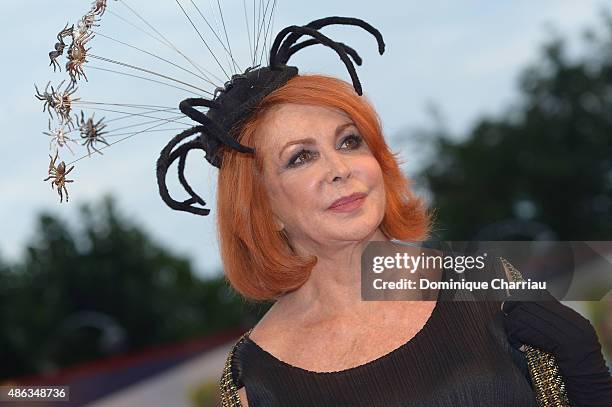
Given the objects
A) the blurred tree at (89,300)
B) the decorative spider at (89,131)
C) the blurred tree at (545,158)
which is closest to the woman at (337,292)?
the decorative spider at (89,131)

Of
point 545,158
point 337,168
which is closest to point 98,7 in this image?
point 337,168

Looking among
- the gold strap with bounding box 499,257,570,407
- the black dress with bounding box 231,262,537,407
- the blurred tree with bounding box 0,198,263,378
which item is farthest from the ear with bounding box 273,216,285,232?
the blurred tree with bounding box 0,198,263,378

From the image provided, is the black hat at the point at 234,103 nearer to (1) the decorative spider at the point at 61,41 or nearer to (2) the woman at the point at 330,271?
(2) the woman at the point at 330,271

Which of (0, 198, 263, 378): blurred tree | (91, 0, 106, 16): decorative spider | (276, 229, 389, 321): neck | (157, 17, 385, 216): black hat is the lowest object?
(276, 229, 389, 321): neck

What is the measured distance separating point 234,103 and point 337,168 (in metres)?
0.50

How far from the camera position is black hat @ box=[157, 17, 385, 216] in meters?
4.08

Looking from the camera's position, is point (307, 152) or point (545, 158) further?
point (545, 158)

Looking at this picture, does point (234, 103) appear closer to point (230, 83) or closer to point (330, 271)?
point (230, 83)

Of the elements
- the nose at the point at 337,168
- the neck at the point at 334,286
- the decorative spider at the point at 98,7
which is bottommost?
the neck at the point at 334,286

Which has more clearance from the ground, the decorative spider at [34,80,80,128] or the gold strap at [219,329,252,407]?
the decorative spider at [34,80,80,128]

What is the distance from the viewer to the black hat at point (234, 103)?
4.08m

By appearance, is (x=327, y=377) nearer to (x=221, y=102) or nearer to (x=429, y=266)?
(x=429, y=266)

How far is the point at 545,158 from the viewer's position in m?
41.1

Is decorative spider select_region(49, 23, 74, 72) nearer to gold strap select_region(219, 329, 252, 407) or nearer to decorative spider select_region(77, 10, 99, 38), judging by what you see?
decorative spider select_region(77, 10, 99, 38)
